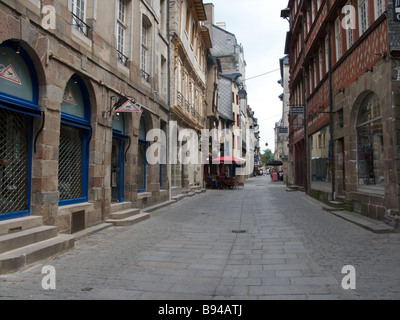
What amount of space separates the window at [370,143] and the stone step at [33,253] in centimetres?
767

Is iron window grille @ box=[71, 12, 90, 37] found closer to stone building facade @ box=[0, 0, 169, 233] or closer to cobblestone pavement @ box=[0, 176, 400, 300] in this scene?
stone building facade @ box=[0, 0, 169, 233]

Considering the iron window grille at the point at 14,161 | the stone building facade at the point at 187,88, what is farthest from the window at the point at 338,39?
Result: the iron window grille at the point at 14,161

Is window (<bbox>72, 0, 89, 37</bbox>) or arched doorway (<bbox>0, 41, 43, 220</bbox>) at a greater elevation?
window (<bbox>72, 0, 89, 37</bbox>)

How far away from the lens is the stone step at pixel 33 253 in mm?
4527

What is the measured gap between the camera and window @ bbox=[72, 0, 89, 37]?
777 centimetres

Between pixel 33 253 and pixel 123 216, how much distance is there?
160 inches

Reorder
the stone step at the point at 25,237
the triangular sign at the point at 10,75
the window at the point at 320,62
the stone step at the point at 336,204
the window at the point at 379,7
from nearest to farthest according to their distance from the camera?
the stone step at the point at 25,237, the triangular sign at the point at 10,75, the window at the point at 379,7, the stone step at the point at 336,204, the window at the point at 320,62

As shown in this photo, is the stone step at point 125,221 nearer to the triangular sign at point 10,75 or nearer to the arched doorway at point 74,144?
the arched doorway at point 74,144

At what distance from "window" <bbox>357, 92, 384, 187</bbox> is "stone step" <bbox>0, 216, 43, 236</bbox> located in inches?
319

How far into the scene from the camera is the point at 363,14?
9539 millimetres

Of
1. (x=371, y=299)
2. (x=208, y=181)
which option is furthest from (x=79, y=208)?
(x=208, y=181)

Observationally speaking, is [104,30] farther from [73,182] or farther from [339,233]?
[339,233]

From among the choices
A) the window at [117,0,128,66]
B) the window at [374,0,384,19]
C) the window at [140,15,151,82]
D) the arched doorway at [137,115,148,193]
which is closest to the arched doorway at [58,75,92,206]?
the window at [117,0,128,66]
